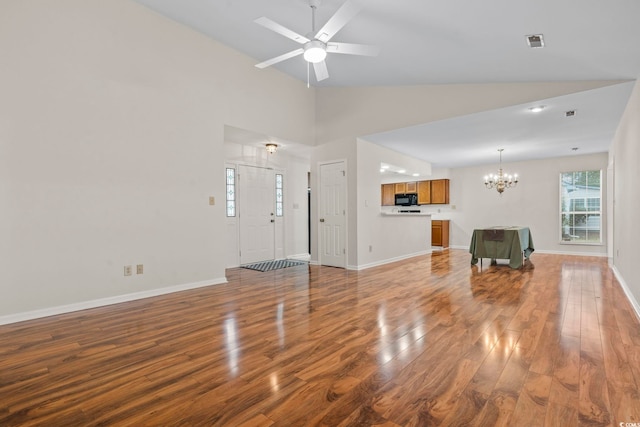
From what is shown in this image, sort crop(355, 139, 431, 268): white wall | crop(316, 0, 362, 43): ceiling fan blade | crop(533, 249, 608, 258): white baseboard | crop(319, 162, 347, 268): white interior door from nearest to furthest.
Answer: crop(316, 0, 362, 43): ceiling fan blade < crop(355, 139, 431, 268): white wall < crop(319, 162, 347, 268): white interior door < crop(533, 249, 608, 258): white baseboard

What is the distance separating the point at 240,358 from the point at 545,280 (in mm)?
4752

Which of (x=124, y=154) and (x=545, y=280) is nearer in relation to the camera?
(x=124, y=154)

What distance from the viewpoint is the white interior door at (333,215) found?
613cm

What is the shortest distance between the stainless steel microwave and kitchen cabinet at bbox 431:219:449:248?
33.5 inches

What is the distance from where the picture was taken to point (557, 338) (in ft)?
8.43

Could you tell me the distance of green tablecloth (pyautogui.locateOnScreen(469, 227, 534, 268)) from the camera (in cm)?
589

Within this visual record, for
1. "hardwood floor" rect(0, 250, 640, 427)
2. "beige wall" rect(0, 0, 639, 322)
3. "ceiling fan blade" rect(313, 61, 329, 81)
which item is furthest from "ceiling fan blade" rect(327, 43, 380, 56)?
"hardwood floor" rect(0, 250, 640, 427)

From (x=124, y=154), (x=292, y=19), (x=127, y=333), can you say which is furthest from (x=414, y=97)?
(x=127, y=333)

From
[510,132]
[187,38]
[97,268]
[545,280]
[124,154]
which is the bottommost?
[545,280]

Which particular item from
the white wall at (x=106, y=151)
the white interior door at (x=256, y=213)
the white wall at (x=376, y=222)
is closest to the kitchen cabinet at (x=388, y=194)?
the white wall at (x=376, y=222)

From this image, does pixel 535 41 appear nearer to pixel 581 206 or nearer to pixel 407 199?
pixel 581 206

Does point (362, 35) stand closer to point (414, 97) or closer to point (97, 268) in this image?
point (414, 97)

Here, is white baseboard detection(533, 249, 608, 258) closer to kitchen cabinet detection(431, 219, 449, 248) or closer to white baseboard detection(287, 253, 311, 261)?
kitchen cabinet detection(431, 219, 449, 248)

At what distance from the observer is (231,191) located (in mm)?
6430
